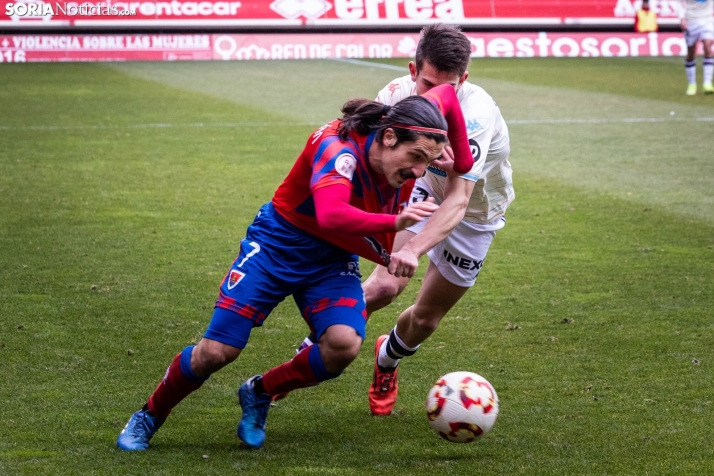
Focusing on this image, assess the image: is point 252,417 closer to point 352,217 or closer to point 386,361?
point 386,361

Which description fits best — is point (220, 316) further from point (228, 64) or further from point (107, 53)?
point (107, 53)

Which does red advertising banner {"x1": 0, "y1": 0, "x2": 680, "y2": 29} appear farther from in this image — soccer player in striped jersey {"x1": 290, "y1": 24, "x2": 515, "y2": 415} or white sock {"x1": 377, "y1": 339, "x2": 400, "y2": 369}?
white sock {"x1": 377, "y1": 339, "x2": 400, "y2": 369}

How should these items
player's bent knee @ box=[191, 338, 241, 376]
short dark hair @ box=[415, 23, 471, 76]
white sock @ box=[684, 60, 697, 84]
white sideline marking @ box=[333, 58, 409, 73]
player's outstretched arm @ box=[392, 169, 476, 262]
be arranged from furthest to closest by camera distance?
white sideline marking @ box=[333, 58, 409, 73]
white sock @ box=[684, 60, 697, 84]
short dark hair @ box=[415, 23, 471, 76]
player's outstretched arm @ box=[392, 169, 476, 262]
player's bent knee @ box=[191, 338, 241, 376]

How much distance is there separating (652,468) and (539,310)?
8.66 ft

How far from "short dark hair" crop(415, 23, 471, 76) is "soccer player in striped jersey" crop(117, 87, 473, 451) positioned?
0.28 m

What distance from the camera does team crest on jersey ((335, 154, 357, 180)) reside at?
408 centimetres

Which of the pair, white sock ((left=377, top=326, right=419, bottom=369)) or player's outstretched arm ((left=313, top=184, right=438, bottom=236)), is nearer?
player's outstretched arm ((left=313, top=184, right=438, bottom=236))

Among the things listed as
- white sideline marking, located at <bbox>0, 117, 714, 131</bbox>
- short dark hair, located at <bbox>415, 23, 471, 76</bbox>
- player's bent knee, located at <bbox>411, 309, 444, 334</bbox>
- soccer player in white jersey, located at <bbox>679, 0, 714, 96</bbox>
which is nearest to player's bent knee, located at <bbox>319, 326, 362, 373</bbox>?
player's bent knee, located at <bbox>411, 309, 444, 334</bbox>

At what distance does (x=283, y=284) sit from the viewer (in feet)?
14.5

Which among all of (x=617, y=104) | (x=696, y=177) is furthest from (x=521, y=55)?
(x=696, y=177)

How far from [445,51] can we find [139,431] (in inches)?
88.4

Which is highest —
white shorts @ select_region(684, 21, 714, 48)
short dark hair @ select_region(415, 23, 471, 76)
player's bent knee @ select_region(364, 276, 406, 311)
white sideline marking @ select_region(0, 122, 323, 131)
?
short dark hair @ select_region(415, 23, 471, 76)

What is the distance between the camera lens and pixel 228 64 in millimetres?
24438

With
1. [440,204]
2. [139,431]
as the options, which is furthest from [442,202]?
[139,431]
